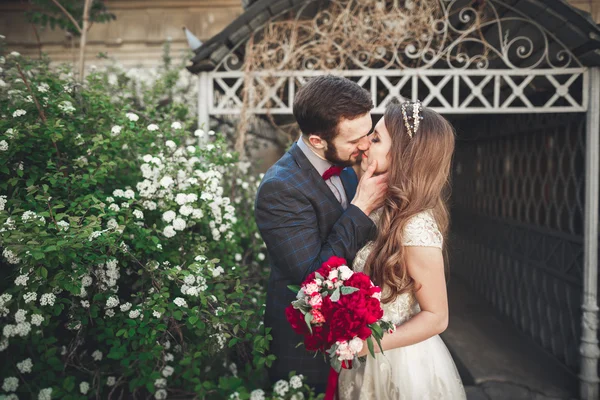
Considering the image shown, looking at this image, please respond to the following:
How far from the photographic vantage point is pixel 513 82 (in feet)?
14.3

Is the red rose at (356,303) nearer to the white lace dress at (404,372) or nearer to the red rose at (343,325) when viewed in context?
the red rose at (343,325)

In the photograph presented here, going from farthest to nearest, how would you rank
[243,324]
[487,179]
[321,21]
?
[487,179] → [321,21] → [243,324]

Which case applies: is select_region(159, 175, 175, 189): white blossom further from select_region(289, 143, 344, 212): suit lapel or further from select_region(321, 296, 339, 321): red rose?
select_region(321, 296, 339, 321): red rose

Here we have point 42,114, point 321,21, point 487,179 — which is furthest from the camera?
point 487,179

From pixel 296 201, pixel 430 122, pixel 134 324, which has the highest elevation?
pixel 430 122

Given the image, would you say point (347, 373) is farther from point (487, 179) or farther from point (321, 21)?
point (487, 179)

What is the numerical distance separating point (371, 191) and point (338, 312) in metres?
0.72

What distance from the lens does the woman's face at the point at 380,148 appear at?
2.32 meters

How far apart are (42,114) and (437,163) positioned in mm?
2477

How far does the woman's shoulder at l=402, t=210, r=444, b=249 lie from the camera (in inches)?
82.0

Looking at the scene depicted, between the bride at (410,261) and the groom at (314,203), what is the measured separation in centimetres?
11

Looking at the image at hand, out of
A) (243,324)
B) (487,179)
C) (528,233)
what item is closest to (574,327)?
(528,233)

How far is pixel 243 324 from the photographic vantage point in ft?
8.37

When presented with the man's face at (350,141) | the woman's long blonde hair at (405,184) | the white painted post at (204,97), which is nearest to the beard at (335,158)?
the man's face at (350,141)
